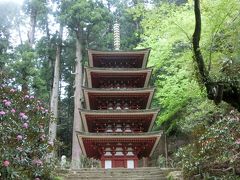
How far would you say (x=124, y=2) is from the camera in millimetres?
30547

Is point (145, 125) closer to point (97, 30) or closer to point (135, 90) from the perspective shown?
point (135, 90)

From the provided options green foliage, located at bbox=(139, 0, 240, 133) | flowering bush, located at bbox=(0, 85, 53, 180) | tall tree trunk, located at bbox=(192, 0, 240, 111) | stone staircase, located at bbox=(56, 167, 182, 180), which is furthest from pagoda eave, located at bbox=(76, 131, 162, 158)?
tall tree trunk, located at bbox=(192, 0, 240, 111)

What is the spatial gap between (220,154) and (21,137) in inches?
222

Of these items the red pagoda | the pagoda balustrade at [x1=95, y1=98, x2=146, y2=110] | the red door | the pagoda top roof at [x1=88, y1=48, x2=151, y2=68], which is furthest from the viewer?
the pagoda top roof at [x1=88, y1=48, x2=151, y2=68]

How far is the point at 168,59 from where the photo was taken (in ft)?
64.4

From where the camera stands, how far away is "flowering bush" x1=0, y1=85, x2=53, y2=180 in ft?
19.2

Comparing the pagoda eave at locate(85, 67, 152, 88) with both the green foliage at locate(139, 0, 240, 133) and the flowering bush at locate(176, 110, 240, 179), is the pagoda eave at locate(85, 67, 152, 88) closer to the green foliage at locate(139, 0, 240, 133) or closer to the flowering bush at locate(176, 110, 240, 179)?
the green foliage at locate(139, 0, 240, 133)

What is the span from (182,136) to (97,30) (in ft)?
31.3

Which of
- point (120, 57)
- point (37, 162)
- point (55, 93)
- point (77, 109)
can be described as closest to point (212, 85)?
point (37, 162)

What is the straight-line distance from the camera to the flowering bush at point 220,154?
902cm

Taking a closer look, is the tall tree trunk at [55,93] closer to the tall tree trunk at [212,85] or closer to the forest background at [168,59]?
the forest background at [168,59]

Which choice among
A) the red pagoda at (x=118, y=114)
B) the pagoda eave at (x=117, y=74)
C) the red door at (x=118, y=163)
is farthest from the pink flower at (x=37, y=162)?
the pagoda eave at (x=117, y=74)

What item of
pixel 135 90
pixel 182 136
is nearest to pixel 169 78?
pixel 135 90

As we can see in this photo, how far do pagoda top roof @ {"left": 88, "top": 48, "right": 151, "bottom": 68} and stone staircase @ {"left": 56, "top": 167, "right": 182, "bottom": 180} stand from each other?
7247 millimetres
